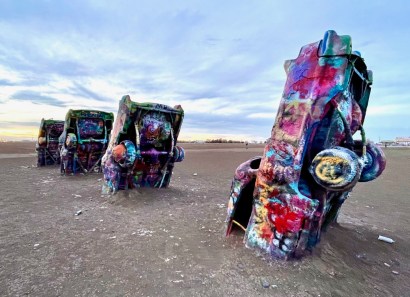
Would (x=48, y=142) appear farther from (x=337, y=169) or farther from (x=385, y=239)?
(x=385, y=239)

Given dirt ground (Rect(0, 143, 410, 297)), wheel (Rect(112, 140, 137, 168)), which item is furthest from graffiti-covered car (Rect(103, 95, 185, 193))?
dirt ground (Rect(0, 143, 410, 297))

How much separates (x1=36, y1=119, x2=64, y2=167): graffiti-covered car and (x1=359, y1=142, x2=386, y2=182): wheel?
1463 centimetres

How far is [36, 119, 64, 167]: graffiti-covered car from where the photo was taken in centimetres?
1421

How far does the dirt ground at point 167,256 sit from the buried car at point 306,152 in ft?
1.15

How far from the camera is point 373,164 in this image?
4.09 meters

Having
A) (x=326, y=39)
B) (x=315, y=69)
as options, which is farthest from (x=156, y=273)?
(x=326, y=39)

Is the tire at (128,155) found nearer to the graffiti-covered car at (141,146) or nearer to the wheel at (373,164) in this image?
the graffiti-covered car at (141,146)

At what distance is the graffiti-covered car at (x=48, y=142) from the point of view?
46.6 ft

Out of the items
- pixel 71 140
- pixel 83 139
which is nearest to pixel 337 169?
pixel 71 140

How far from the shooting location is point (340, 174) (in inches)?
121

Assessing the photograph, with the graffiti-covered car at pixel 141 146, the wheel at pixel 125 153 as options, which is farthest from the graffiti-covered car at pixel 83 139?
the wheel at pixel 125 153

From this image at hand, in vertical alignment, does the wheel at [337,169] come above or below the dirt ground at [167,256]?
above

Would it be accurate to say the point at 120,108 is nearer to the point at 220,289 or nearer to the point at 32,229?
the point at 32,229

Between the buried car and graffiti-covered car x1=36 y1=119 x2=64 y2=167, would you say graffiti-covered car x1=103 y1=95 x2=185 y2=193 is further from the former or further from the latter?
graffiti-covered car x1=36 y1=119 x2=64 y2=167
